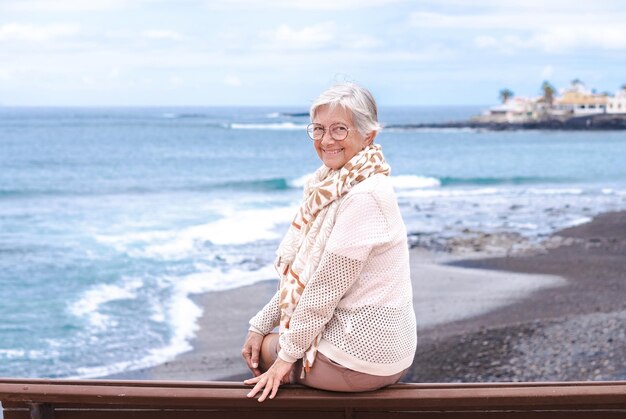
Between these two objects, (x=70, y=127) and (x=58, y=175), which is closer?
(x=58, y=175)

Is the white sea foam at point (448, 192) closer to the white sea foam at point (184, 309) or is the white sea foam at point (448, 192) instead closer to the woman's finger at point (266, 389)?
the white sea foam at point (184, 309)

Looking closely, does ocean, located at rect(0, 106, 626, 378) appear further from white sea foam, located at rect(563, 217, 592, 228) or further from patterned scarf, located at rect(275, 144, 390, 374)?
patterned scarf, located at rect(275, 144, 390, 374)

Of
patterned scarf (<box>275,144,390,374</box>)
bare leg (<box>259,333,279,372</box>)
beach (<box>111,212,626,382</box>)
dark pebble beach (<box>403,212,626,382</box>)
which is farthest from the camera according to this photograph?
beach (<box>111,212,626,382</box>)

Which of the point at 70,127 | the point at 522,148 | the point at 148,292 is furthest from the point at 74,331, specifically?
the point at 70,127

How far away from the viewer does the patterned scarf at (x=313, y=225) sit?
2447 mm

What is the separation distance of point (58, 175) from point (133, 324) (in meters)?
32.0

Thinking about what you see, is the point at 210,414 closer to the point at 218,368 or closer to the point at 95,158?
the point at 218,368

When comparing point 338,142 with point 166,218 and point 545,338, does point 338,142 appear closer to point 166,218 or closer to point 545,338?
point 545,338

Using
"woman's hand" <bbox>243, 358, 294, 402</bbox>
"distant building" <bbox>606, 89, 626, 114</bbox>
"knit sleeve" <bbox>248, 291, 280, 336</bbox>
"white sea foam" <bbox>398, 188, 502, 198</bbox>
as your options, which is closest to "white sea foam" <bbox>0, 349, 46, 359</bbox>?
"knit sleeve" <bbox>248, 291, 280, 336</bbox>

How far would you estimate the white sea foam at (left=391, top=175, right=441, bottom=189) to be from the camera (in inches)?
1494

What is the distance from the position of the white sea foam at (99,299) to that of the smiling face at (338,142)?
1068 centimetres

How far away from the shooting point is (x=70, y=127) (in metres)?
92.8

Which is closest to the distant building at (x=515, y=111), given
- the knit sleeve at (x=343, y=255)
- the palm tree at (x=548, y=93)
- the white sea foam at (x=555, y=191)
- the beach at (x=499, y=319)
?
the palm tree at (x=548, y=93)

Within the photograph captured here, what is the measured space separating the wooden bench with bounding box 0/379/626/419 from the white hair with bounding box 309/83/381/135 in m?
0.73
